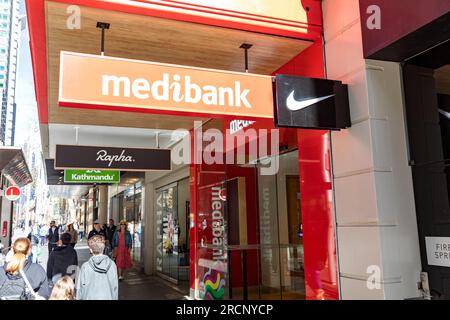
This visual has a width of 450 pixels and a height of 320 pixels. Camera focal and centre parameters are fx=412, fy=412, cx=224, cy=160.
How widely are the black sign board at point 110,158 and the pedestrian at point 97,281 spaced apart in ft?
11.7

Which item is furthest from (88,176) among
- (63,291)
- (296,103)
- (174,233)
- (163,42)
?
(296,103)

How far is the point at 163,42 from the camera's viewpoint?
163 inches

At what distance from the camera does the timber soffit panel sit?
144 inches

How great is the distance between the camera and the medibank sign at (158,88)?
9.87ft

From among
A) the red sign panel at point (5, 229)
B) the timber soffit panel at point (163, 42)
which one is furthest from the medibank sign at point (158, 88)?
the red sign panel at point (5, 229)

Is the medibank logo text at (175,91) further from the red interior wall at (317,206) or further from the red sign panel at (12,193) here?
the red sign panel at (12,193)

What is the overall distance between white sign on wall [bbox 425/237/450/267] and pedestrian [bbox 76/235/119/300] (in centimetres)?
268

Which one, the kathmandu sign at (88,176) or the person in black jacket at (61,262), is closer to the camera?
the person in black jacket at (61,262)

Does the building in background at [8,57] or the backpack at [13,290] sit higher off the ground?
the building in background at [8,57]

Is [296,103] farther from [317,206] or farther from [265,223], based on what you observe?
[265,223]

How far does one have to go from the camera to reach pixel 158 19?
364 cm

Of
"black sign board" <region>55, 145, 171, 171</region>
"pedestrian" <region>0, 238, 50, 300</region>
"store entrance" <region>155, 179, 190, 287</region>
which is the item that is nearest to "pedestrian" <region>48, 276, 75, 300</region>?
"pedestrian" <region>0, 238, 50, 300</region>
